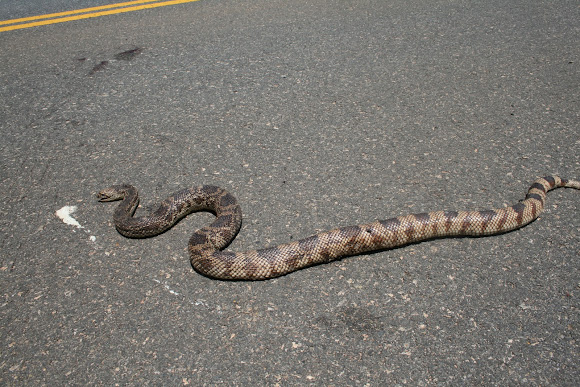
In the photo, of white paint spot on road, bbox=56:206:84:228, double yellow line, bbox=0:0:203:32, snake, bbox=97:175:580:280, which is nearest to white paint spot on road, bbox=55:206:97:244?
white paint spot on road, bbox=56:206:84:228

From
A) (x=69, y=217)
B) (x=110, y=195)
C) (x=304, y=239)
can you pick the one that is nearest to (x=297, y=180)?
(x=304, y=239)

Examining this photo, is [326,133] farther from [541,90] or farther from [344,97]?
[541,90]

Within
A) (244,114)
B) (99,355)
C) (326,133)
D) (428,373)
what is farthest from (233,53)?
(428,373)

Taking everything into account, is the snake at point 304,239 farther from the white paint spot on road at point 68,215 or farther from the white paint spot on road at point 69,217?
the white paint spot on road at point 68,215

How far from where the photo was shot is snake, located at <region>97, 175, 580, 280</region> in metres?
4.12

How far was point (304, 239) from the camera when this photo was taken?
14.1ft

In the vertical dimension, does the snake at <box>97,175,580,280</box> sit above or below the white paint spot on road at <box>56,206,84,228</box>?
above

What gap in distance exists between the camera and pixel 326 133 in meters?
5.95

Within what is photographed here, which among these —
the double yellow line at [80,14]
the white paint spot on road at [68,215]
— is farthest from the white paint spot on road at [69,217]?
the double yellow line at [80,14]

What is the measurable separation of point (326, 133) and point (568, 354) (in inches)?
143

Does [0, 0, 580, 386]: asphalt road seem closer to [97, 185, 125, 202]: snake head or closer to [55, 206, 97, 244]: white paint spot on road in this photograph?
[55, 206, 97, 244]: white paint spot on road

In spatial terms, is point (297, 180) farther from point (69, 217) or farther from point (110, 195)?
point (69, 217)

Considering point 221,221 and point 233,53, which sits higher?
point 233,53

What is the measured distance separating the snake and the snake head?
131mm
